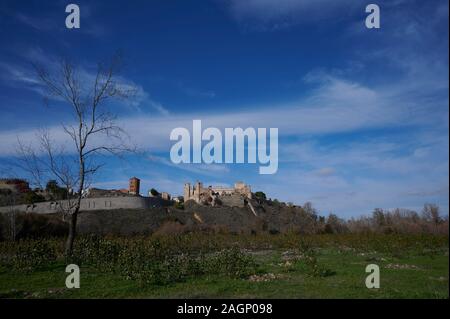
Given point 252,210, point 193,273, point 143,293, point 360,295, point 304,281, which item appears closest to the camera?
point 360,295

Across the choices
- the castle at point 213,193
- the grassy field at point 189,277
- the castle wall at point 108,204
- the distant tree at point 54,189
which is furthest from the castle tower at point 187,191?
the grassy field at point 189,277

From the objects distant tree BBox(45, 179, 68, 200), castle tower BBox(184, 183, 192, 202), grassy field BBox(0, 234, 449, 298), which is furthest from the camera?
castle tower BBox(184, 183, 192, 202)

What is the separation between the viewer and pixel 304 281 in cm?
1043

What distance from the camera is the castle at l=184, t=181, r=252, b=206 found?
76438mm

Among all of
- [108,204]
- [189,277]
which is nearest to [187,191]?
[108,204]

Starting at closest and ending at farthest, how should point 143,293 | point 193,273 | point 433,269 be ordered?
point 143,293, point 193,273, point 433,269

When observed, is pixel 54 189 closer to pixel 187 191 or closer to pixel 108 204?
pixel 108 204

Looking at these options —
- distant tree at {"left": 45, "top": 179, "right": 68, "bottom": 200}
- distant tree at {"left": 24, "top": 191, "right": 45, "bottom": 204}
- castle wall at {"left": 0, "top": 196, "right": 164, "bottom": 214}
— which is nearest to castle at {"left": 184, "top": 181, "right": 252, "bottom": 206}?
castle wall at {"left": 0, "top": 196, "right": 164, "bottom": 214}

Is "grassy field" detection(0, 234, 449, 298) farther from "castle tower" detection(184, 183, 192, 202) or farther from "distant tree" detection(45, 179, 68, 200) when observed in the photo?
"castle tower" detection(184, 183, 192, 202)

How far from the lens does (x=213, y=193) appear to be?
8319 cm

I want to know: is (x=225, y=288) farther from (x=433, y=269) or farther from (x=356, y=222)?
(x=356, y=222)
